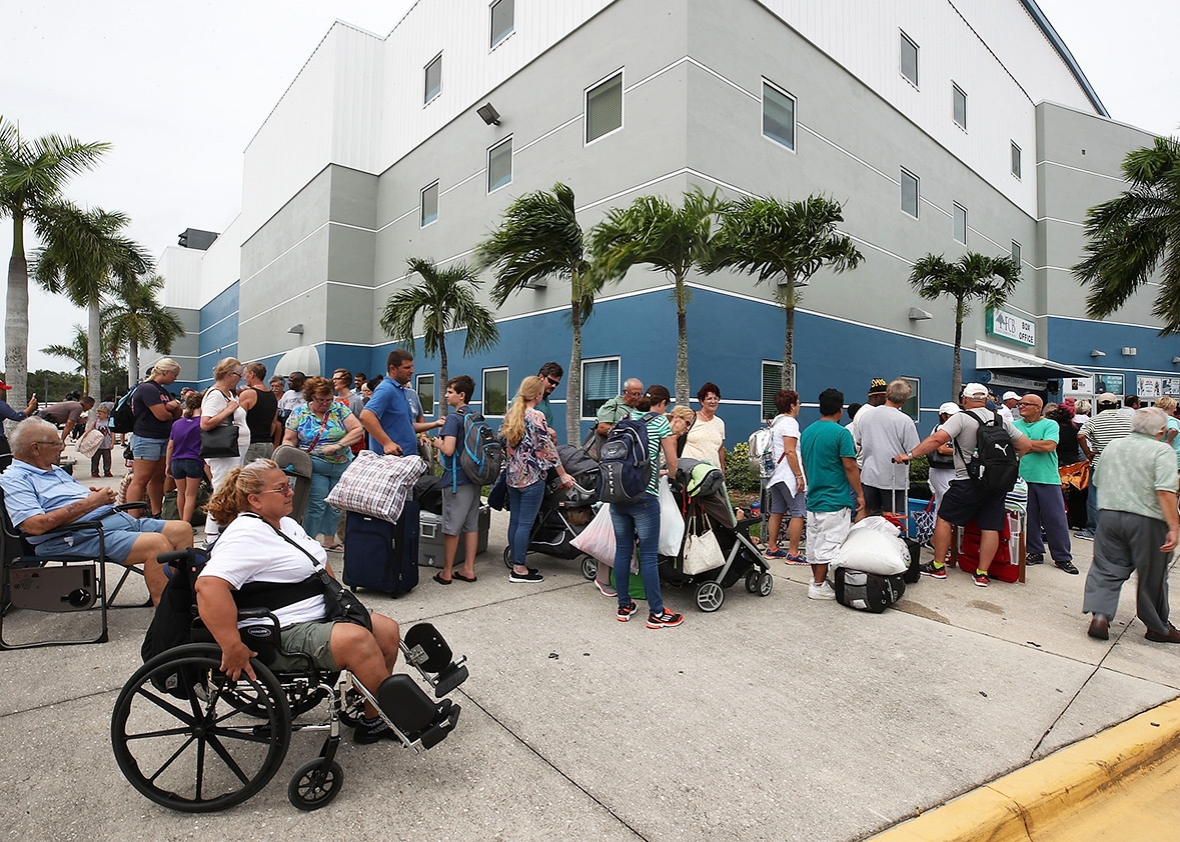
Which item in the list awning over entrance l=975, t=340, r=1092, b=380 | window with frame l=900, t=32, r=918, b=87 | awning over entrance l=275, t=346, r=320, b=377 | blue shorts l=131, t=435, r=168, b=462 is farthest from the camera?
awning over entrance l=975, t=340, r=1092, b=380

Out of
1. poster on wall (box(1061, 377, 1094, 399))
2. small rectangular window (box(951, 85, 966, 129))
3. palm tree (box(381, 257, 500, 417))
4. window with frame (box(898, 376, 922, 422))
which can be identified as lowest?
window with frame (box(898, 376, 922, 422))

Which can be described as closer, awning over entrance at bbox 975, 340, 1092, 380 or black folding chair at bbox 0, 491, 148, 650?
black folding chair at bbox 0, 491, 148, 650

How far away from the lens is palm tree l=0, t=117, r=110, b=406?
15.5 metres

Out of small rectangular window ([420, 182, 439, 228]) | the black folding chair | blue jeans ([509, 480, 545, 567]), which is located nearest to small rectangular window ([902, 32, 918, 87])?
small rectangular window ([420, 182, 439, 228])

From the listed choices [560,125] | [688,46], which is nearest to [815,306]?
[688,46]

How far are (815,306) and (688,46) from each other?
231 inches

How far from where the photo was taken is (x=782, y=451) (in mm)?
6734

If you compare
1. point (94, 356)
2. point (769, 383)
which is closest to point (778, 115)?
point (769, 383)

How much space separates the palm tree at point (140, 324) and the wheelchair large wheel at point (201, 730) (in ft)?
133

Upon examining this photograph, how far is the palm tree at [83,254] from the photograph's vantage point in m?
17.2

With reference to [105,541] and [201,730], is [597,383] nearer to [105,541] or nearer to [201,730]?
[105,541]

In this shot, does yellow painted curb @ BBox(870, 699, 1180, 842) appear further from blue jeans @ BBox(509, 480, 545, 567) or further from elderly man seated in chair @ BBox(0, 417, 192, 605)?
elderly man seated in chair @ BBox(0, 417, 192, 605)

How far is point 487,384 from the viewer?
1574cm

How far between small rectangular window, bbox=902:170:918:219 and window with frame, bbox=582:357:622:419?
10.2 meters
